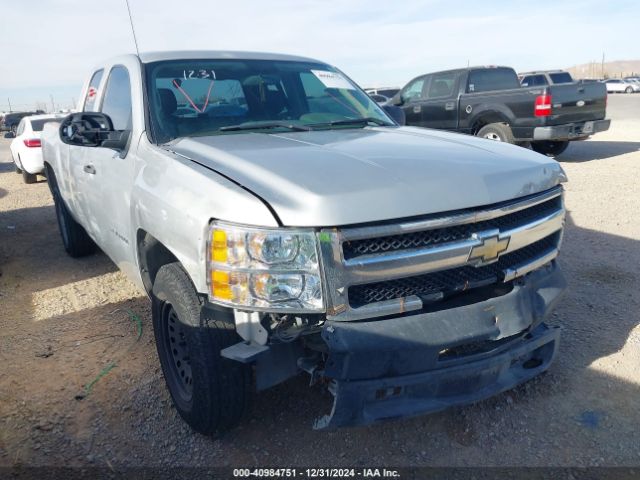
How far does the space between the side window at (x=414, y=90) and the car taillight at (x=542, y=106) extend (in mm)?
3051

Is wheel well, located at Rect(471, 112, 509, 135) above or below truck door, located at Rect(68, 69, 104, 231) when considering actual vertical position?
below

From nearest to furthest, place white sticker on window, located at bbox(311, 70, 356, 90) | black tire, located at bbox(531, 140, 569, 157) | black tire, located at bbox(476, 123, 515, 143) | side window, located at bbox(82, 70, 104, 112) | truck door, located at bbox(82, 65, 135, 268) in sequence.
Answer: truck door, located at bbox(82, 65, 135, 268), white sticker on window, located at bbox(311, 70, 356, 90), side window, located at bbox(82, 70, 104, 112), black tire, located at bbox(476, 123, 515, 143), black tire, located at bbox(531, 140, 569, 157)

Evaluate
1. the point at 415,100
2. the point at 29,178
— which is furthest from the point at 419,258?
the point at 29,178

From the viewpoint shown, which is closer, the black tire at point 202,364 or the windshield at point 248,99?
the black tire at point 202,364

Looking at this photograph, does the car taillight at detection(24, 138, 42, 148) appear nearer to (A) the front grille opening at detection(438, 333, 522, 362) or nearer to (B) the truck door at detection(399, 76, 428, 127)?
(B) the truck door at detection(399, 76, 428, 127)

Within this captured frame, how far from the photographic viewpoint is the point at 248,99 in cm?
355

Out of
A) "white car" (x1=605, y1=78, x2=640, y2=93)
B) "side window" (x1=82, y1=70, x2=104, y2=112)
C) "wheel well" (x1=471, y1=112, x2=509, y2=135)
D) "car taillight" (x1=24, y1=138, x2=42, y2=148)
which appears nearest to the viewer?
"side window" (x1=82, y1=70, x2=104, y2=112)

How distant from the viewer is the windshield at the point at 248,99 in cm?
324

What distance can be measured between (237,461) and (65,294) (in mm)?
2940

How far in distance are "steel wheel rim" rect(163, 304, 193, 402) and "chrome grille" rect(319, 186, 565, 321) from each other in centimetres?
105

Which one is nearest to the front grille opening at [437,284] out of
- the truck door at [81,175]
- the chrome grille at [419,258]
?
Result: the chrome grille at [419,258]

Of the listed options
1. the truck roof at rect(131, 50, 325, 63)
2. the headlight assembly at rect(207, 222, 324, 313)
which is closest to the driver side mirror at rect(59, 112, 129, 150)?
the truck roof at rect(131, 50, 325, 63)

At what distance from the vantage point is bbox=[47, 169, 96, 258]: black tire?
550 centimetres

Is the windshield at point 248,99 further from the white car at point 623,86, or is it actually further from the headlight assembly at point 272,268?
the white car at point 623,86
